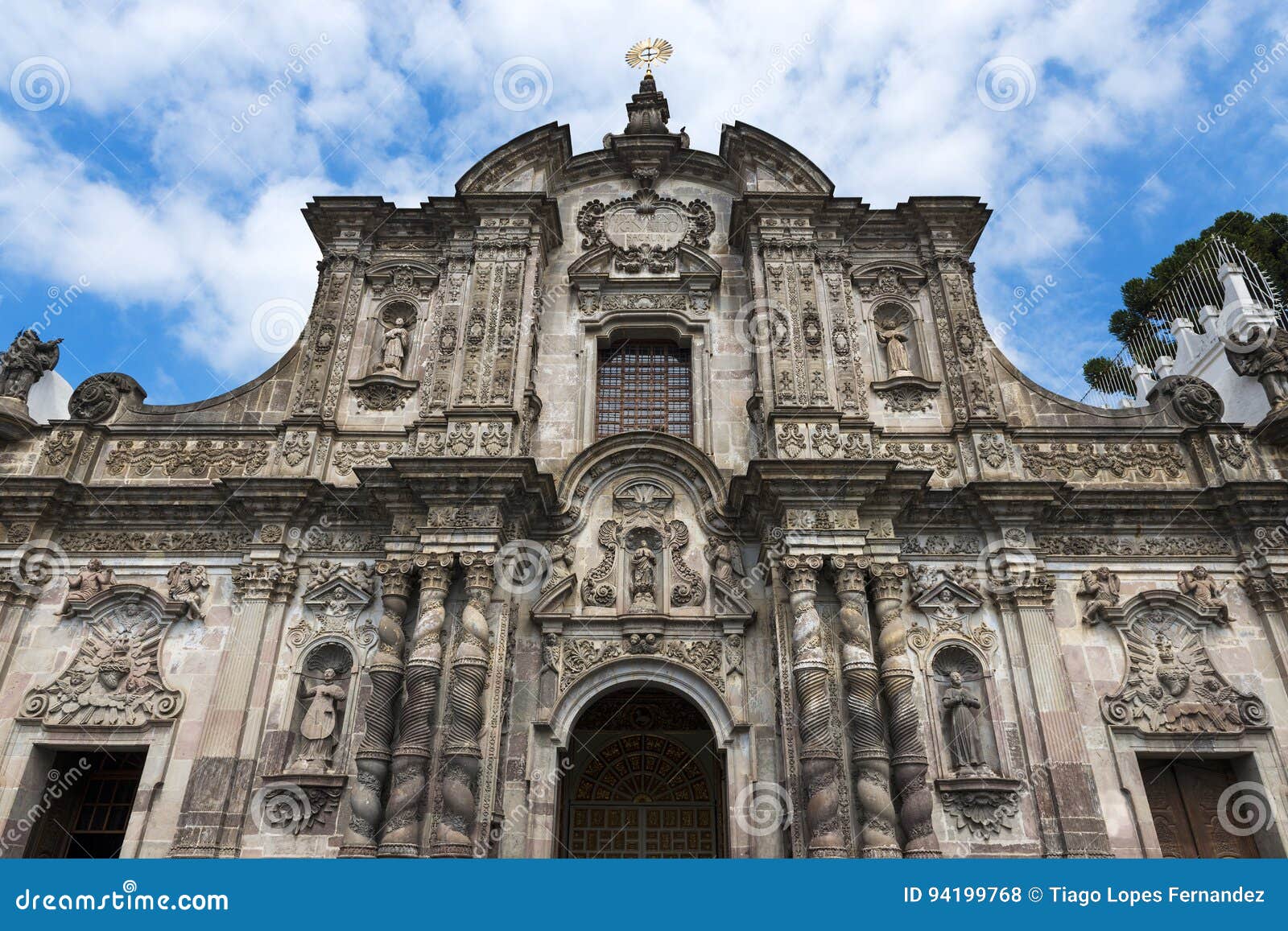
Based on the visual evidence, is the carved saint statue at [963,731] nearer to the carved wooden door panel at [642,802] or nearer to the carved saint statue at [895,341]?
the carved wooden door panel at [642,802]

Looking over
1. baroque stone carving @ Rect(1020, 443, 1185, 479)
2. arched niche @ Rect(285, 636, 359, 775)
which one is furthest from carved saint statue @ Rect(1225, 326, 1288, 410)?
arched niche @ Rect(285, 636, 359, 775)

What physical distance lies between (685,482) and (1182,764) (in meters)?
7.69

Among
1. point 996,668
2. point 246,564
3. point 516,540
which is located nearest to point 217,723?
point 246,564

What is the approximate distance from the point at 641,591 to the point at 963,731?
15.2 feet

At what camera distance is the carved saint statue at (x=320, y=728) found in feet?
34.6

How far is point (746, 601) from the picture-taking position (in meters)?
11.5

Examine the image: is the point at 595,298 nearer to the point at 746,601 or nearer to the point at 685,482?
the point at 685,482

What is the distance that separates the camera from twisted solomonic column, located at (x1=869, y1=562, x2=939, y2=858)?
9680 millimetres

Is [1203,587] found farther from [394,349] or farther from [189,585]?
[189,585]

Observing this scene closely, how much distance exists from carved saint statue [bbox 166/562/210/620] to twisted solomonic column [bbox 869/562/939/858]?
31.1 ft

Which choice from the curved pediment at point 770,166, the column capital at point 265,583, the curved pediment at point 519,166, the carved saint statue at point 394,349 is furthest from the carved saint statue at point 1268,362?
the column capital at point 265,583

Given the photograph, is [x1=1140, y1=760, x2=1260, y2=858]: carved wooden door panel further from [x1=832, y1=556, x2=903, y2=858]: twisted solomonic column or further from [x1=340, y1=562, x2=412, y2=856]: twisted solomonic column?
[x1=340, y1=562, x2=412, y2=856]: twisted solomonic column

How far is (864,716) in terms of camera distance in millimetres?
10141

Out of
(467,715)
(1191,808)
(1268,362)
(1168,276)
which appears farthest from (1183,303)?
(467,715)
